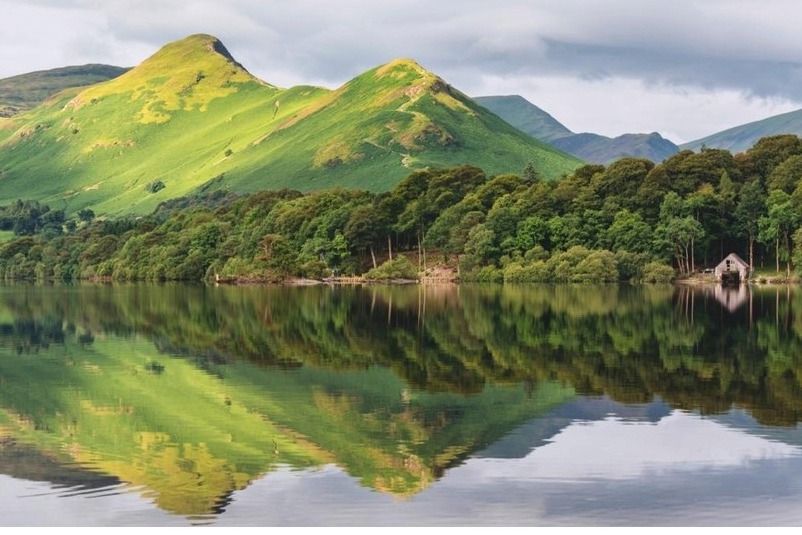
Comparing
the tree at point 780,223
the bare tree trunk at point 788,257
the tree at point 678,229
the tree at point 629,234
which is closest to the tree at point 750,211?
the tree at point 780,223

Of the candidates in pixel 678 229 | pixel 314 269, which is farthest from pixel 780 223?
pixel 314 269

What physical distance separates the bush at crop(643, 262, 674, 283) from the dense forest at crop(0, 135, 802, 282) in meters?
0.19

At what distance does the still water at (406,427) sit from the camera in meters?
21.3

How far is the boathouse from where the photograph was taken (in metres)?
156

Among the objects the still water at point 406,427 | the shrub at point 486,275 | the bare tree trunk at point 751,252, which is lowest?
the still water at point 406,427

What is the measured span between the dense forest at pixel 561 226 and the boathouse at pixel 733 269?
123 inches

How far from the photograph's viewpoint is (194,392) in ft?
124

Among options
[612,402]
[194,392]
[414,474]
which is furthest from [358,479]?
[194,392]

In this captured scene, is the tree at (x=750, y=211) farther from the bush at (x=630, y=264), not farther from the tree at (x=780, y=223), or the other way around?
the bush at (x=630, y=264)

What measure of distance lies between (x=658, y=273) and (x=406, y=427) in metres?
129

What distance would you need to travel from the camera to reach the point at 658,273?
502 ft

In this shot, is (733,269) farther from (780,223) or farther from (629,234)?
(629,234)

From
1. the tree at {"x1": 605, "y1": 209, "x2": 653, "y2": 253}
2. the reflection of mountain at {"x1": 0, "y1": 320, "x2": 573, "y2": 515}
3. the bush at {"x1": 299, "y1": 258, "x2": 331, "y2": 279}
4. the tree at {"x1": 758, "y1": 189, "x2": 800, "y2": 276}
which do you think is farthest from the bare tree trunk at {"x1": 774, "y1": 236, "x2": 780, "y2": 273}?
the reflection of mountain at {"x1": 0, "y1": 320, "x2": 573, "y2": 515}

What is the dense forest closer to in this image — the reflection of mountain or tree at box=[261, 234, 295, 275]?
tree at box=[261, 234, 295, 275]
